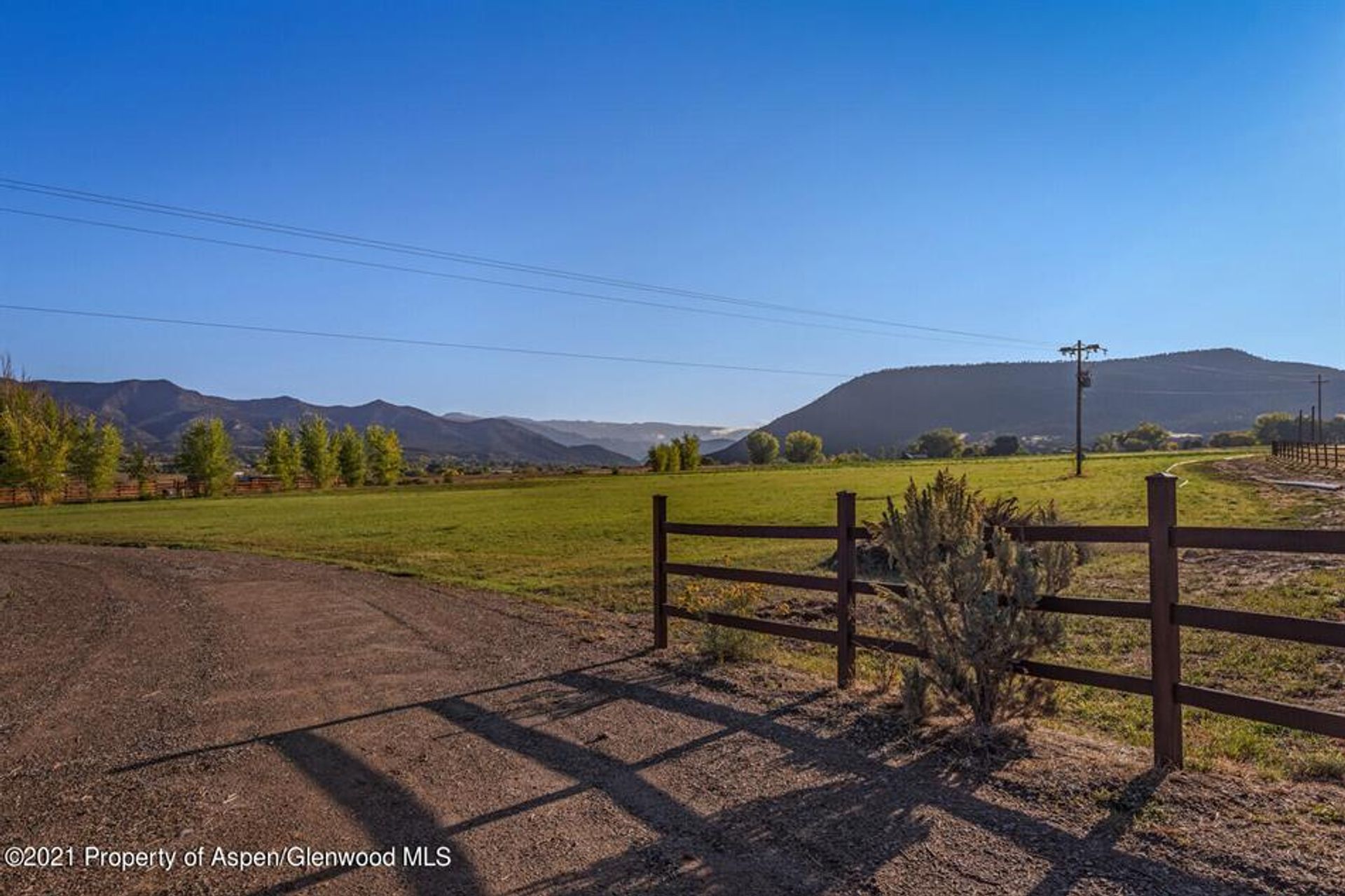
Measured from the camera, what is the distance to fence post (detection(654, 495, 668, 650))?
9.63 meters

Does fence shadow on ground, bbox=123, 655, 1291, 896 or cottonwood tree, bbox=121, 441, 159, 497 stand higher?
cottonwood tree, bbox=121, 441, 159, 497

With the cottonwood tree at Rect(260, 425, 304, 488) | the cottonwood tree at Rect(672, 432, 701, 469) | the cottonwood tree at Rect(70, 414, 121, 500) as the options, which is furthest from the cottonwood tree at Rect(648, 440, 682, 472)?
the cottonwood tree at Rect(70, 414, 121, 500)

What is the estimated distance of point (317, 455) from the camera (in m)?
107

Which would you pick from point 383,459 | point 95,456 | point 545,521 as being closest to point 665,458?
point 383,459

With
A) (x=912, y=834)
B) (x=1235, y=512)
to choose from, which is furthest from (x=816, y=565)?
(x=1235, y=512)

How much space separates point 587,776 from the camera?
17.7 ft

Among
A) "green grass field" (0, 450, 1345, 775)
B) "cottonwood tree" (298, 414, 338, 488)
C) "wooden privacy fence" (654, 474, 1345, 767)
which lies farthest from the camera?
"cottonwood tree" (298, 414, 338, 488)

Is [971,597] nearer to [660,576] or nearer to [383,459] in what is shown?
[660,576]

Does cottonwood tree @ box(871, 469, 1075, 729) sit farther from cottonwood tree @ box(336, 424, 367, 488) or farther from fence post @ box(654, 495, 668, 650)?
cottonwood tree @ box(336, 424, 367, 488)

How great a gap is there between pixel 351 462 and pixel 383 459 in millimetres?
5045

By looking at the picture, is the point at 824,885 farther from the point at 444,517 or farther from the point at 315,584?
the point at 444,517

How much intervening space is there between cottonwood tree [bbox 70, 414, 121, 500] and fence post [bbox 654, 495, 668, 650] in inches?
3349

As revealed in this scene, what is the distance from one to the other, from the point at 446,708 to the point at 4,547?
28.1 meters

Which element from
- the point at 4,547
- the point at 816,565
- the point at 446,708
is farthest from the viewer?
the point at 4,547
